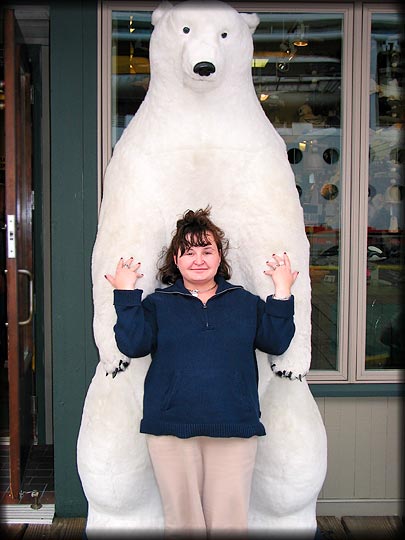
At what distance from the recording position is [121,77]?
302 centimetres

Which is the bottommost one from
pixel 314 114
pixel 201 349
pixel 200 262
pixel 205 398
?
pixel 205 398

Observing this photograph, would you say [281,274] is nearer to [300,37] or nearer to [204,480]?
[204,480]

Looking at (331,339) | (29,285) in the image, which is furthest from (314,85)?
(29,285)

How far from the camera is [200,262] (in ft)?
6.12

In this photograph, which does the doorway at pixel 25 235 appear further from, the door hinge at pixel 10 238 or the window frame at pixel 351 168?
the window frame at pixel 351 168

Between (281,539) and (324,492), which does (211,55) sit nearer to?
(281,539)

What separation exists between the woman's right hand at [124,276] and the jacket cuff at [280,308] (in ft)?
1.32

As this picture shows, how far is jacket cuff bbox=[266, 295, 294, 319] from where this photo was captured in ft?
6.02

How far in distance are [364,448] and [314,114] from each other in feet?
5.47

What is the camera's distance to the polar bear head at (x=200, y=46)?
183 centimetres

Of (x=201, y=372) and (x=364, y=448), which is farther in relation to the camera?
(x=364, y=448)

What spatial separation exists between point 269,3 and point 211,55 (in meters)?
1.37

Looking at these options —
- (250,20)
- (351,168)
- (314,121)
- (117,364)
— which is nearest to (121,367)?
(117,364)

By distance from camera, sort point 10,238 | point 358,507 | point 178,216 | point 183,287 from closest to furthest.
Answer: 1. point 183,287
2. point 178,216
3. point 10,238
4. point 358,507
